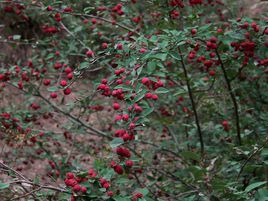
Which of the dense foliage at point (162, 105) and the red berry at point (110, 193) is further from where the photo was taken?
the dense foliage at point (162, 105)

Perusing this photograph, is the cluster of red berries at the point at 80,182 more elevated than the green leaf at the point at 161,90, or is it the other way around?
the green leaf at the point at 161,90

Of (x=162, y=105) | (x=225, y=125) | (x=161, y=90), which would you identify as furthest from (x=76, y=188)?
(x=162, y=105)

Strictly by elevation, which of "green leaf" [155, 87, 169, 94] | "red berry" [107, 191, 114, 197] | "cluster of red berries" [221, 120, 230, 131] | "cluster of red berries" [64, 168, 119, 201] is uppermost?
"green leaf" [155, 87, 169, 94]

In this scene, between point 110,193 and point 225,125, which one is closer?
point 110,193

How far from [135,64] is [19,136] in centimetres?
106

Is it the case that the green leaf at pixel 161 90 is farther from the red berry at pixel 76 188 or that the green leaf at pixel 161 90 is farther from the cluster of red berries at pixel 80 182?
the red berry at pixel 76 188

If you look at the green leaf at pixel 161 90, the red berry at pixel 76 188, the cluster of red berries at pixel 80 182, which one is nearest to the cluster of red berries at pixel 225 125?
the green leaf at pixel 161 90

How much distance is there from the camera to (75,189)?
2129 millimetres

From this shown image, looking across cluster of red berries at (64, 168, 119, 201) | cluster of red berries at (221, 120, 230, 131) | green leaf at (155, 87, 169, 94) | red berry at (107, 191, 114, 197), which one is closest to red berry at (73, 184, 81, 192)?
cluster of red berries at (64, 168, 119, 201)

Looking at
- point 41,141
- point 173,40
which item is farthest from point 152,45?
point 41,141

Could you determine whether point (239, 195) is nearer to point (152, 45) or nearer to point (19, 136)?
point (152, 45)

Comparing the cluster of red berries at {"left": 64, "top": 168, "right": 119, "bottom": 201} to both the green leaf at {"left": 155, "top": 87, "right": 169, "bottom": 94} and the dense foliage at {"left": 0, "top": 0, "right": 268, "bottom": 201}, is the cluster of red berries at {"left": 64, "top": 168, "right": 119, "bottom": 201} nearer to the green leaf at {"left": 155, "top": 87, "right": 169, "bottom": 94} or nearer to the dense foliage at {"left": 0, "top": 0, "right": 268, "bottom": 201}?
the dense foliage at {"left": 0, "top": 0, "right": 268, "bottom": 201}

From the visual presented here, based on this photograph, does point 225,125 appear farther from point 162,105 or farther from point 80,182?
point 80,182

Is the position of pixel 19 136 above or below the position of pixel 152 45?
below
